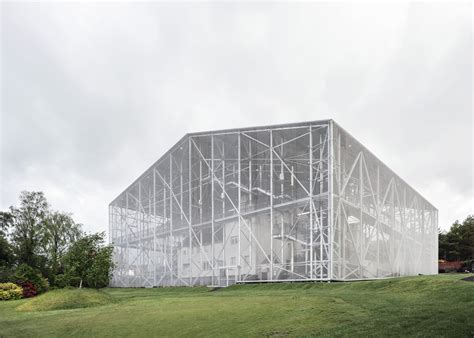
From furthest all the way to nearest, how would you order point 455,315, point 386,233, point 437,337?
point 386,233 → point 455,315 → point 437,337

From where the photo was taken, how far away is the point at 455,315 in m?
11.4

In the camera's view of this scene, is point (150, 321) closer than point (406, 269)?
Yes

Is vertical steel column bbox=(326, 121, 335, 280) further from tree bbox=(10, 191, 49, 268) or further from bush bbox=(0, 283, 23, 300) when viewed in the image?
tree bbox=(10, 191, 49, 268)

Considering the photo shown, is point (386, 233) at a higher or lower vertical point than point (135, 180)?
lower

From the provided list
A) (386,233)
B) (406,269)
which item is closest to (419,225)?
(406,269)

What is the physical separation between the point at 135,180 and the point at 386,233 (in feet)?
82.2

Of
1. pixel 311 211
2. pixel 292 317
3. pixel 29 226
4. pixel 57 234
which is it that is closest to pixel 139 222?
pixel 57 234

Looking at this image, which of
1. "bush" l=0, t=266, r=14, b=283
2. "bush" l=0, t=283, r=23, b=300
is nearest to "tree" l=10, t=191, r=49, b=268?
"bush" l=0, t=266, r=14, b=283

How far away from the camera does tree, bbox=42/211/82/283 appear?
44094 millimetres

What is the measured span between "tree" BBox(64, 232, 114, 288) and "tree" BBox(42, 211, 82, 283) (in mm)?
16811

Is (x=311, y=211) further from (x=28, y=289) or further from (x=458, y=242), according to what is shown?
(x=458, y=242)

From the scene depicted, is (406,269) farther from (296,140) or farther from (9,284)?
(9,284)

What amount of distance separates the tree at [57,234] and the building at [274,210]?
32.8 ft

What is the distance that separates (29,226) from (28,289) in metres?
15.4
